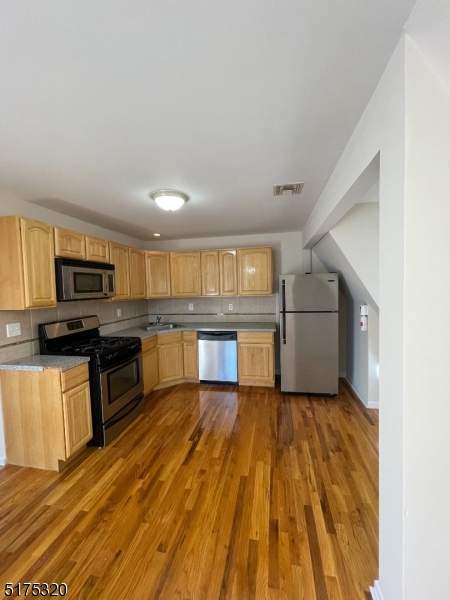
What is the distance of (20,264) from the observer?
217 centimetres

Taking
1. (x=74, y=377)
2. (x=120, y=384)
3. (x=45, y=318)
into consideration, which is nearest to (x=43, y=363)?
(x=74, y=377)

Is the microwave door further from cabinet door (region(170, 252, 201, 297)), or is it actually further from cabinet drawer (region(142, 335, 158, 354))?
cabinet door (region(170, 252, 201, 297))

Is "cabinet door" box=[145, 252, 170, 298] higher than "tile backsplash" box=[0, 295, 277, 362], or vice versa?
"cabinet door" box=[145, 252, 170, 298]

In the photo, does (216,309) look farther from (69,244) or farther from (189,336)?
(69,244)

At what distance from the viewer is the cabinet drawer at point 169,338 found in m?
3.95

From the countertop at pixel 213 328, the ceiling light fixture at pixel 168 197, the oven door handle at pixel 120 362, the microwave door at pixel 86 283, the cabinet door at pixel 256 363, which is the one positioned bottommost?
the cabinet door at pixel 256 363

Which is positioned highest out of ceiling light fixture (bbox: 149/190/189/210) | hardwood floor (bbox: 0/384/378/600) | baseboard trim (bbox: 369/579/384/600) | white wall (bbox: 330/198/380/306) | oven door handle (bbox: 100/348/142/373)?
ceiling light fixture (bbox: 149/190/189/210)

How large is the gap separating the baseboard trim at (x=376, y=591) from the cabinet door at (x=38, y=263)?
114 inches

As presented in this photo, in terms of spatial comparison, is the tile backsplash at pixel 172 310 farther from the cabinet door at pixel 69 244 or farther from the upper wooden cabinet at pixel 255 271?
the cabinet door at pixel 69 244

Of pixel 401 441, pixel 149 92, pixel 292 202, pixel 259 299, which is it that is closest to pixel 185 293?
pixel 259 299

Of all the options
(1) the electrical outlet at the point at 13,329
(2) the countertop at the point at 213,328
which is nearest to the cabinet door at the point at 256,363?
(2) the countertop at the point at 213,328

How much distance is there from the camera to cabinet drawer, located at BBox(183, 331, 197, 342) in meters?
4.07

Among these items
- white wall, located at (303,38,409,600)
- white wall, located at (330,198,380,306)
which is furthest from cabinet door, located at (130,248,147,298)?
white wall, located at (303,38,409,600)

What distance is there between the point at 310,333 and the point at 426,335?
268 centimetres
